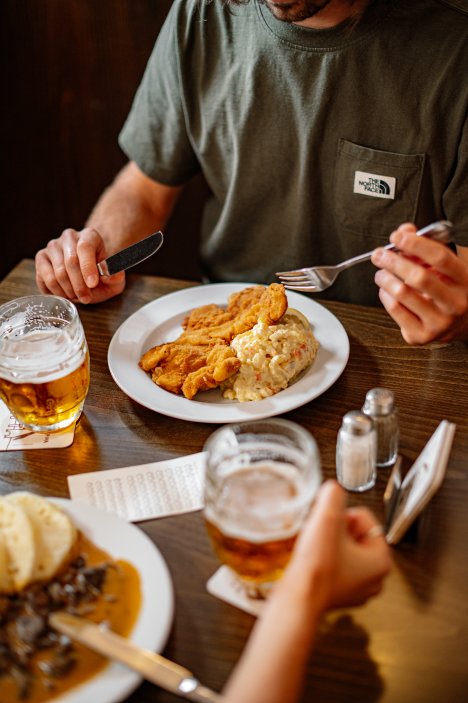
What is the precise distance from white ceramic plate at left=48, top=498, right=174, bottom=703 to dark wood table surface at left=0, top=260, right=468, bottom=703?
0.19 ft

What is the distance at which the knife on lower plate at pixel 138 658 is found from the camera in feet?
2.86

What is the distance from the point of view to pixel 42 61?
302 centimetres

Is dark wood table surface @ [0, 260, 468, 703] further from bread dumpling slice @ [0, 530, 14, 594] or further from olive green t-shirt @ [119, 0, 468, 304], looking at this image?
olive green t-shirt @ [119, 0, 468, 304]

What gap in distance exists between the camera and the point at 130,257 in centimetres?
177

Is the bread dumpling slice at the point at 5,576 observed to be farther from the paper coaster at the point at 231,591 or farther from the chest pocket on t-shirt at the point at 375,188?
the chest pocket on t-shirt at the point at 375,188

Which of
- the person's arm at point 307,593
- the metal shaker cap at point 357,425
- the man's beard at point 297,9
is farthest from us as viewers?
the man's beard at point 297,9

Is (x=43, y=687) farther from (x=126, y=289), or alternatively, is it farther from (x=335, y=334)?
(x=126, y=289)

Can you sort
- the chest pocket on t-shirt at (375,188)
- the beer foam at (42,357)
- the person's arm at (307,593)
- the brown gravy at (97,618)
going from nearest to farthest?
the person's arm at (307,593), the brown gravy at (97,618), the beer foam at (42,357), the chest pocket on t-shirt at (375,188)

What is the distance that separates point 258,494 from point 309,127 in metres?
1.24

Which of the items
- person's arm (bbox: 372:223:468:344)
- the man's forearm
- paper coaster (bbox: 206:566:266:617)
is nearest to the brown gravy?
paper coaster (bbox: 206:566:266:617)

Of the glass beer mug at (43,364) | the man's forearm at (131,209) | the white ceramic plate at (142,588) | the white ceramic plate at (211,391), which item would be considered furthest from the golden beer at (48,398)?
the man's forearm at (131,209)

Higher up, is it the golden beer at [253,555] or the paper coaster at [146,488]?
the golden beer at [253,555]

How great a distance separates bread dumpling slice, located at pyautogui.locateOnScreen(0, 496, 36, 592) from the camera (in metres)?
0.99

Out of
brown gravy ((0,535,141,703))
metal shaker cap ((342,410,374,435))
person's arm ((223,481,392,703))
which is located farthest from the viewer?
metal shaker cap ((342,410,374,435))
